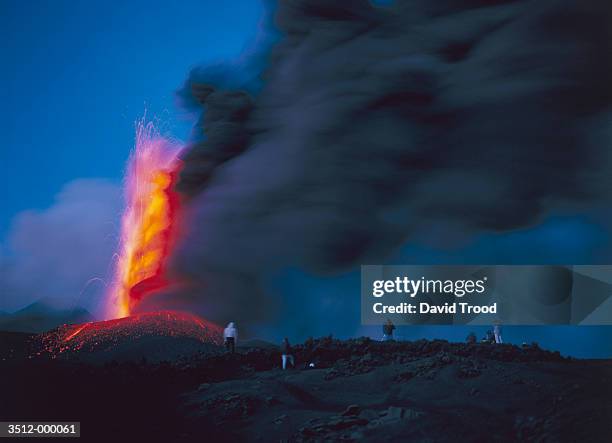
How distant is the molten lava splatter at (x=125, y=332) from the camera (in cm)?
1537

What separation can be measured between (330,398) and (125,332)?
7225mm

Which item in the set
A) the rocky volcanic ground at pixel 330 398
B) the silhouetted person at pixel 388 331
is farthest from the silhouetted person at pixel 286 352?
the silhouetted person at pixel 388 331

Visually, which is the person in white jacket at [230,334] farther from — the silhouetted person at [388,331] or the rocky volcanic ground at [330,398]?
the silhouetted person at [388,331]

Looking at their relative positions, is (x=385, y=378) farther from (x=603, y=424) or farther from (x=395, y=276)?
(x=603, y=424)

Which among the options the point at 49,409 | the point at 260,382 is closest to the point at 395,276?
the point at 260,382

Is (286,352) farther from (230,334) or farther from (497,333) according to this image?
(497,333)

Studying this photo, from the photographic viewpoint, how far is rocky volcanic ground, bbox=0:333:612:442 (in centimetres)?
889

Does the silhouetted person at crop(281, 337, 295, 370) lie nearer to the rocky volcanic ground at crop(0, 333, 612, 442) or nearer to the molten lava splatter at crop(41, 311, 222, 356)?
the rocky volcanic ground at crop(0, 333, 612, 442)

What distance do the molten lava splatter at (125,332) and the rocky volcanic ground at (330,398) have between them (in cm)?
130

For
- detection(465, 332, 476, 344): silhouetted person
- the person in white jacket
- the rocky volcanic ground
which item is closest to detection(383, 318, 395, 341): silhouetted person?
the rocky volcanic ground

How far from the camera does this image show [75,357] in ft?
47.6

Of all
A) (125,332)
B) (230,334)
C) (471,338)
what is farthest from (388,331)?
(125,332)

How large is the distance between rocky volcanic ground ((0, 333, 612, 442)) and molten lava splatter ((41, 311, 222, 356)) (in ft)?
4.27

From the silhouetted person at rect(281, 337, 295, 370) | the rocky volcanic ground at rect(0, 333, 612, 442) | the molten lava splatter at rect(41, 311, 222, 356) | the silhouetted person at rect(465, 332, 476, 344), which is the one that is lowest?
the rocky volcanic ground at rect(0, 333, 612, 442)
